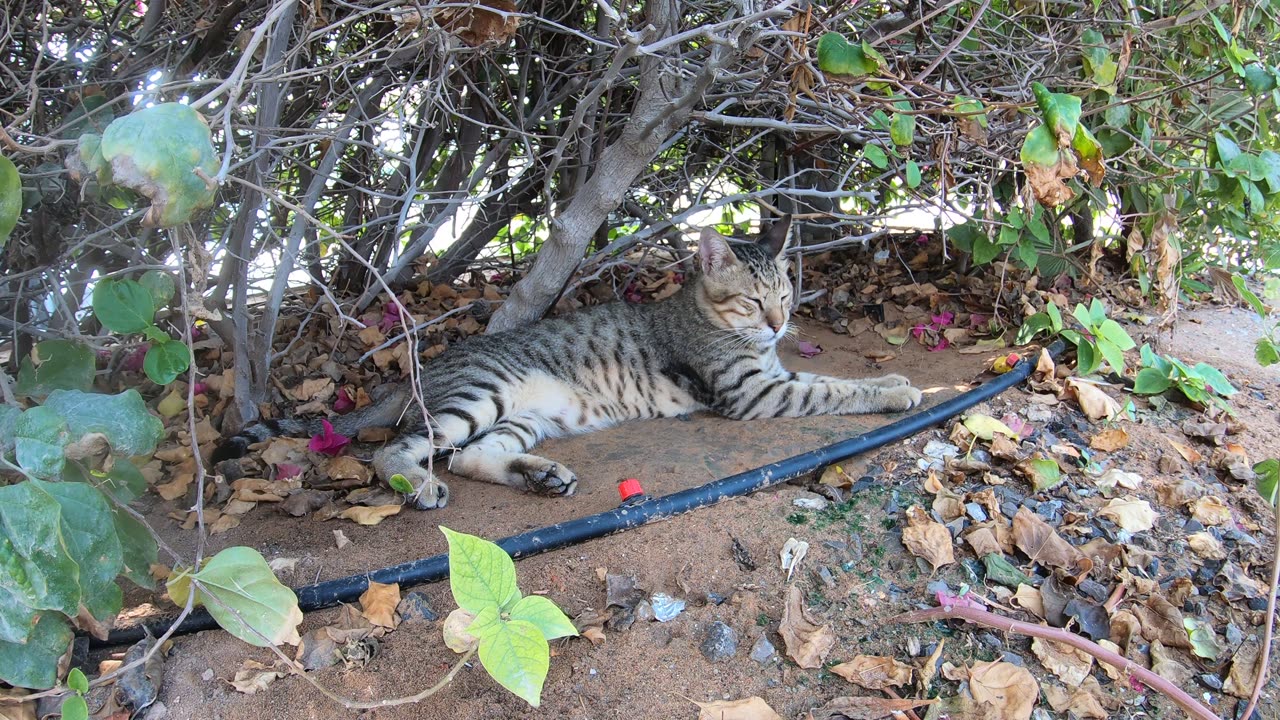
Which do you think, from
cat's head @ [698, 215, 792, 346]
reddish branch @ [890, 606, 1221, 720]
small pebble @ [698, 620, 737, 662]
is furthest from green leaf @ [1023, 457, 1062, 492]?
cat's head @ [698, 215, 792, 346]

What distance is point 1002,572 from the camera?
6.89 feet

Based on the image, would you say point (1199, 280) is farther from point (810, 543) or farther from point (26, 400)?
point (26, 400)

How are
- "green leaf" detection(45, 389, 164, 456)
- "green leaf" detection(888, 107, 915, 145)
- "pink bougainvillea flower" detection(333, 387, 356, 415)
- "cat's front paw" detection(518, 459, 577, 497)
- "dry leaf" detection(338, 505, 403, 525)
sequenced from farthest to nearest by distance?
"pink bougainvillea flower" detection(333, 387, 356, 415), "cat's front paw" detection(518, 459, 577, 497), "dry leaf" detection(338, 505, 403, 525), "green leaf" detection(888, 107, 915, 145), "green leaf" detection(45, 389, 164, 456)

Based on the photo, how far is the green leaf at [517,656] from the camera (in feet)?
4.43

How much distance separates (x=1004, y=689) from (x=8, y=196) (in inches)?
87.2

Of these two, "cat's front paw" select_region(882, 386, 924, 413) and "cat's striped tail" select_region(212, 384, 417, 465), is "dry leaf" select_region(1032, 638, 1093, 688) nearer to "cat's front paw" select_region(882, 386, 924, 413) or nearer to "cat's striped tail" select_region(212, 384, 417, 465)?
"cat's front paw" select_region(882, 386, 924, 413)

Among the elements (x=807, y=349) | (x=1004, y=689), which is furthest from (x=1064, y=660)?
(x=807, y=349)

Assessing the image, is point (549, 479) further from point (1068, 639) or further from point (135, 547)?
point (1068, 639)

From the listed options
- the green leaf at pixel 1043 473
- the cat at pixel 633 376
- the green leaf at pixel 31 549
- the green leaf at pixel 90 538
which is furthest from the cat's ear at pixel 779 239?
the green leaf at pixel 31 549

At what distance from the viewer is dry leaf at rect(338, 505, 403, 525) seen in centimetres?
246

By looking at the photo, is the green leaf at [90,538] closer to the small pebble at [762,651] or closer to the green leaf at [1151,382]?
the small pebble at [762,651]

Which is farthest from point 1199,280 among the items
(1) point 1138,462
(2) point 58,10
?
(2) point 58,10

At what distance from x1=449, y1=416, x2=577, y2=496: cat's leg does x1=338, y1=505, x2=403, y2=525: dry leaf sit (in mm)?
336

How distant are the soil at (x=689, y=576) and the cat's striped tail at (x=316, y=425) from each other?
34 cm
